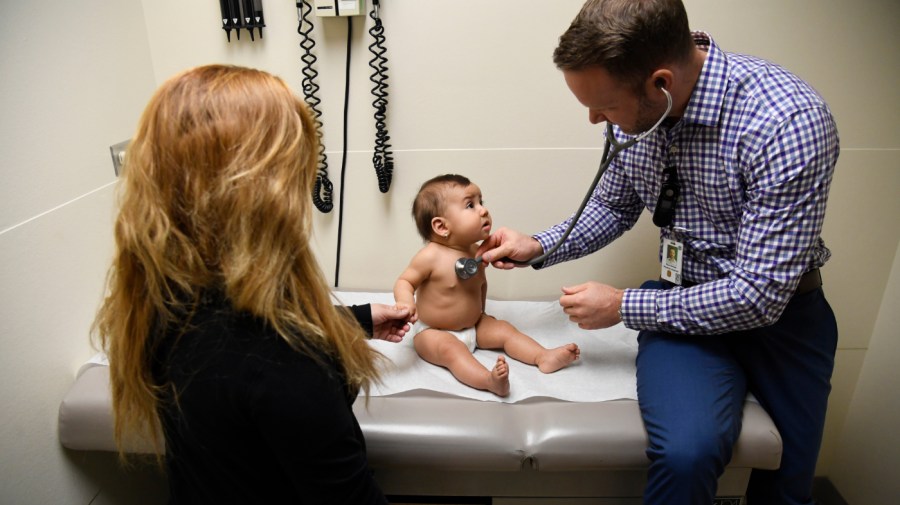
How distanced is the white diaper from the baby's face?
0.23 meters

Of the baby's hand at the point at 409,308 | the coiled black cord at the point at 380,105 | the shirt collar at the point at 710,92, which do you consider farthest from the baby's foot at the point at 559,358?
the coiled black cord at the point at 380,105

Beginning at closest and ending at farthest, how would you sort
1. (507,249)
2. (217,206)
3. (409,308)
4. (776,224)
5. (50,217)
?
(217,206), (776,224), (50,217), (409,308), (507,249)

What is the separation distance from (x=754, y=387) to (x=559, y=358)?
1.38 ft

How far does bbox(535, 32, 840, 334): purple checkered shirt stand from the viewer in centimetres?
108

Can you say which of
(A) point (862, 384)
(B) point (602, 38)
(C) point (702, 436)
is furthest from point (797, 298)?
(A) point (862, 384)

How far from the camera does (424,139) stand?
1704mm

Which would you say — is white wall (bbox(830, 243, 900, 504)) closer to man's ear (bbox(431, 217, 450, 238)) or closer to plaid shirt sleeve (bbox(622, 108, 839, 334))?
plaid shirt sleeve (bbox(622, 108, 839, 334))

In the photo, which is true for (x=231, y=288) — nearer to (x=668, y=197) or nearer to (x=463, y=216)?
(x=463, y=216)

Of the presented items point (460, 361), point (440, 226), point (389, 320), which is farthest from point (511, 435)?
point (440, 226)

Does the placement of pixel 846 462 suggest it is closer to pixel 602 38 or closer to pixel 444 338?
pixel 444 338

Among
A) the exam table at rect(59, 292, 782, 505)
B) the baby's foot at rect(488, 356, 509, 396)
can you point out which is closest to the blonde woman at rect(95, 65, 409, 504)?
the exam table at rect(59, 292, 782, 505)

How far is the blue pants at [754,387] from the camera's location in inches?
45.1

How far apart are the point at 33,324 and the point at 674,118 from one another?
4.49ft

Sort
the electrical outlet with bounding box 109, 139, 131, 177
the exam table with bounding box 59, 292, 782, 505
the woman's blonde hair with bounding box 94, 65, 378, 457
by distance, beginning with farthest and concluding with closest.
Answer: the electrical outlet with bounding box 109, 139, 131, 177 < the exam table with bounding box 59, 292, 782, 505 < the woman's blonde hair with bounding box 94, 65, 378, 457
